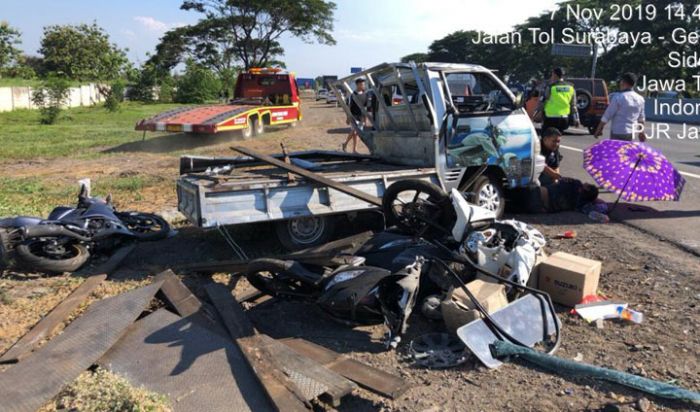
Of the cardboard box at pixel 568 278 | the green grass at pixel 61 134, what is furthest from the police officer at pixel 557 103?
the green grass at pixel 61 134

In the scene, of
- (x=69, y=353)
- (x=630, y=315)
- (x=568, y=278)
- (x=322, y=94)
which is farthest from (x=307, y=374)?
(x=322, y=94)

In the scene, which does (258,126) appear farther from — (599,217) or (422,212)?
(422,212)

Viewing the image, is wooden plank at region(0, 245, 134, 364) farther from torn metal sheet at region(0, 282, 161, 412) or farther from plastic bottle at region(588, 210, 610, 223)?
plastic bottle at region(588, 210, 610, 223)

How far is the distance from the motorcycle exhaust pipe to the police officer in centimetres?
778

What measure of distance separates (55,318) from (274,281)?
172 centimetres

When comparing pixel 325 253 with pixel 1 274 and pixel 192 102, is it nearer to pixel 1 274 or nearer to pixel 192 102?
pixel 1 274

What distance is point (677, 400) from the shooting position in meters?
3.04

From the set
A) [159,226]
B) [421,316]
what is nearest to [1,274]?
[159,226]

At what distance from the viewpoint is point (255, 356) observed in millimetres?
3449

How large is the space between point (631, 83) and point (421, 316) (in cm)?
618

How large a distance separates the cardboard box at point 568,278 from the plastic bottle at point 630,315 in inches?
11.6

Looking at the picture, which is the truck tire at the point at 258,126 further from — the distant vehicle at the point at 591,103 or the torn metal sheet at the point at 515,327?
the torn metal sheet at the point at 515,327

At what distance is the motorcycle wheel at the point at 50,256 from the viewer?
16.8 feet

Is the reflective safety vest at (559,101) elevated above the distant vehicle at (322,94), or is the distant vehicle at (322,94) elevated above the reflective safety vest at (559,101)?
the distant vehicle at (322,94)
